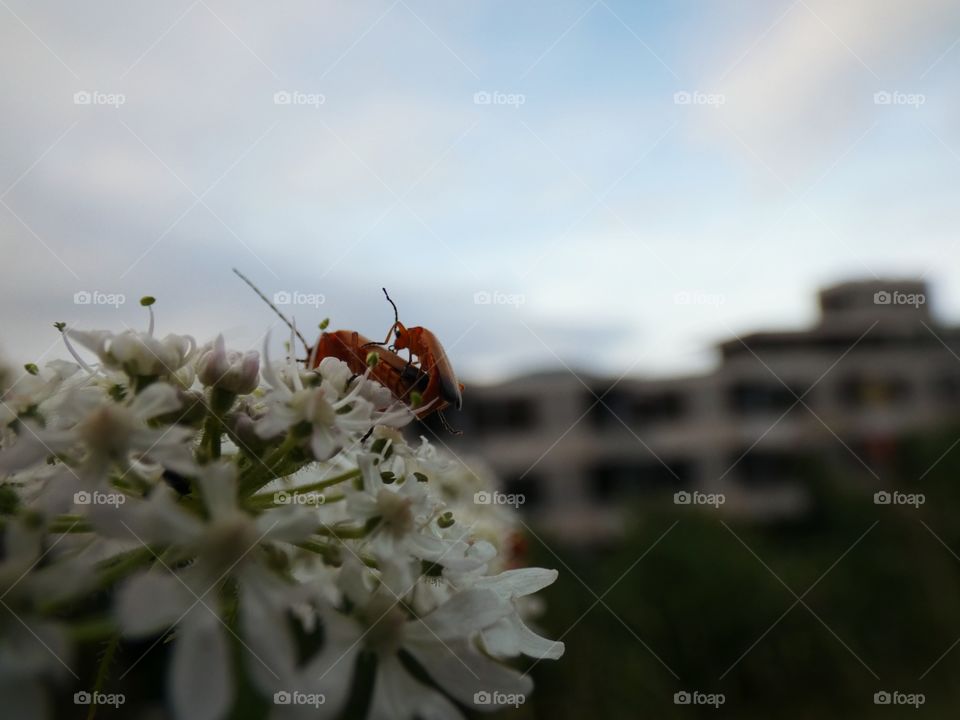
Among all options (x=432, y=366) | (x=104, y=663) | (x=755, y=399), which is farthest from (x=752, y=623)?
(x=755, y=399)

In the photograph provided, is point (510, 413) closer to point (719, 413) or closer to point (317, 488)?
point (719, 413)

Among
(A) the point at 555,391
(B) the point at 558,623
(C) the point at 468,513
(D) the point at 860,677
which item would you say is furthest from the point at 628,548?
(A) the point at 555,391

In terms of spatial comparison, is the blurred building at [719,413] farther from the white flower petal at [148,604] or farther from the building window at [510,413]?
the white flower petal at [148,604]

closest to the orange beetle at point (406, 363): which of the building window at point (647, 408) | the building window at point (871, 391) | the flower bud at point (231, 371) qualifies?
the flower bud at point (231, 371)

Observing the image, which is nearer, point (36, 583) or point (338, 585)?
point (36, 583)

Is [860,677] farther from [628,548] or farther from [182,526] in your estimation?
[182,526]
